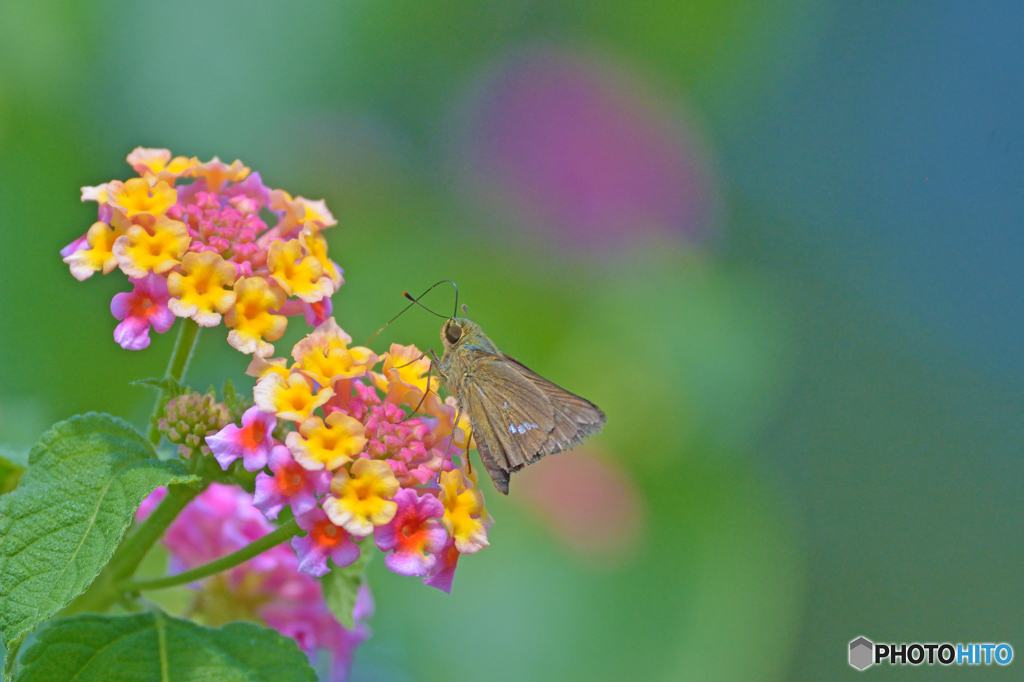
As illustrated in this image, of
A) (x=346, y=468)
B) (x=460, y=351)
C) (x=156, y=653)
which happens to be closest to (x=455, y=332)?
(x=460, y=351)

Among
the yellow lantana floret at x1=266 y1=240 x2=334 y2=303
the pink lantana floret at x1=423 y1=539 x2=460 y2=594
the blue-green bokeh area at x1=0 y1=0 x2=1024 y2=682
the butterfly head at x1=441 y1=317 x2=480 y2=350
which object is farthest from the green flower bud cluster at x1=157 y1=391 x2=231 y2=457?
the blue-green bokeh area at x1=0 y1=0 x2=1024 y2=682

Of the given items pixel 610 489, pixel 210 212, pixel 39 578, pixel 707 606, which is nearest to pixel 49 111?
pixel 210 212

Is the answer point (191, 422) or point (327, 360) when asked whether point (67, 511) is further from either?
point (327, 360)

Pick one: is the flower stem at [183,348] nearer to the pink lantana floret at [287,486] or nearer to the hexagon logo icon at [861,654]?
the pink lantana floret at [287,486]

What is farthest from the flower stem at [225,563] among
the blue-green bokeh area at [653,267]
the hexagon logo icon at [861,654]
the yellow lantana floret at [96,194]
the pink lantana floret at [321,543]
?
the hexagon logo icon at [861,654]

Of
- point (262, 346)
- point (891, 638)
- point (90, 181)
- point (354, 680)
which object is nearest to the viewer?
point (262, 346)

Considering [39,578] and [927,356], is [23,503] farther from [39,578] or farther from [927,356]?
[927,356]
